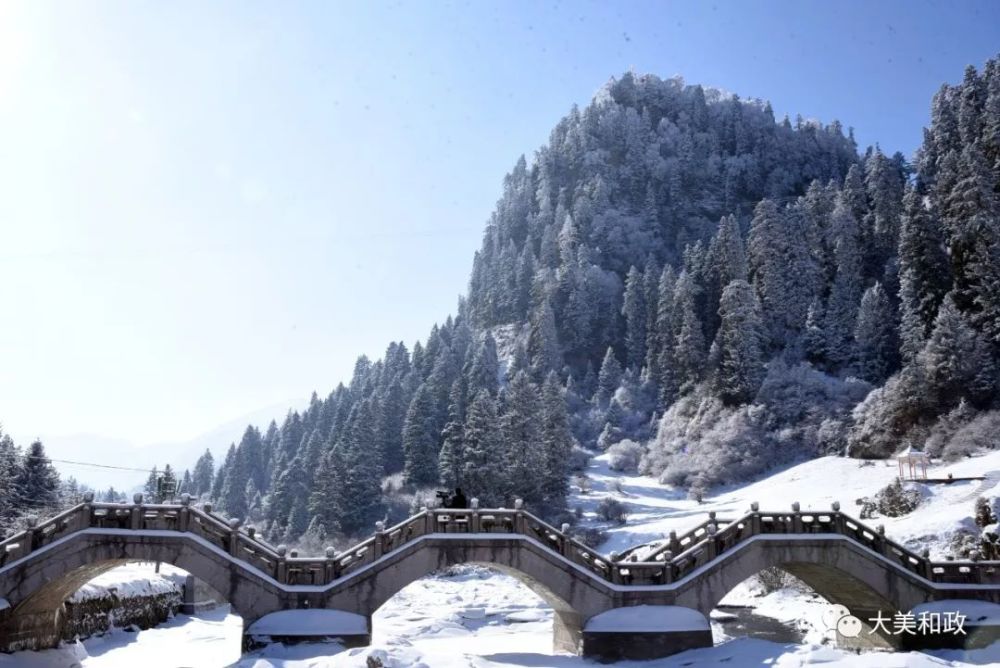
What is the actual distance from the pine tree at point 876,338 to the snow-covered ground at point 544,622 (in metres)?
14.4

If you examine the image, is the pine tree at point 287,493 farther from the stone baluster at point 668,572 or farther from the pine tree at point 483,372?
the stone baluster at point 668,572

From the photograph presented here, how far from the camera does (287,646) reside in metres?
22.4

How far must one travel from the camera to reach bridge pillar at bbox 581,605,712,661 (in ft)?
76.8

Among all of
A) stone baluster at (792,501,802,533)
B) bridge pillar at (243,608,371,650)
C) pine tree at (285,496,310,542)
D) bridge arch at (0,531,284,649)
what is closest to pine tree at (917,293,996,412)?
stone baluster at (792,501,802,533)

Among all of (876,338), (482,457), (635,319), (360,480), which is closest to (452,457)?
(482,457)

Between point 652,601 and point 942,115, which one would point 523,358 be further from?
point 652,601

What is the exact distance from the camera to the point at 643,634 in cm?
2350

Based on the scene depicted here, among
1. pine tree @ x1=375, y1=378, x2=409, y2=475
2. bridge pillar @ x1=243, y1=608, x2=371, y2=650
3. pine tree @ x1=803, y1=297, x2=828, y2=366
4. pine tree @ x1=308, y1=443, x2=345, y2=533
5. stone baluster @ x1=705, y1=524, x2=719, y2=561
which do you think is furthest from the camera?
pine tree @ x1=375, y1=378, x2=409, y2=475

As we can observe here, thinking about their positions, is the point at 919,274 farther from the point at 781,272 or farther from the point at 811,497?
the point at 811,497

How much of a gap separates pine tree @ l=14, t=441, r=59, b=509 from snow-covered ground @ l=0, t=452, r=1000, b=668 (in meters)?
20.0

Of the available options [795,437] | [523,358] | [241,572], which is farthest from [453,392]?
[241,572]

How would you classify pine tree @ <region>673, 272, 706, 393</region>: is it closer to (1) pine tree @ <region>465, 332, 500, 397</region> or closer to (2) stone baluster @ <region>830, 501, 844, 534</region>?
(1) pine tree @ <region>465, 332, 500, 397</region>

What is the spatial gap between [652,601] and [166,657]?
61.3ft

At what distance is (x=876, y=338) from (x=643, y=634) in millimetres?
Result: 56612
